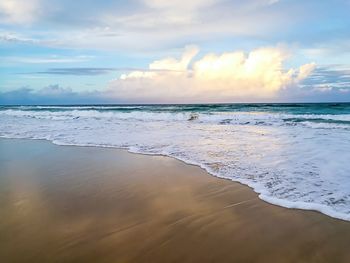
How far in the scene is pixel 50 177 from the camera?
5398 millimetres

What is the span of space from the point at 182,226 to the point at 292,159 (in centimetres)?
406

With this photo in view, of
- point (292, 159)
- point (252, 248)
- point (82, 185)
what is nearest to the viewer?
point (252, 248)

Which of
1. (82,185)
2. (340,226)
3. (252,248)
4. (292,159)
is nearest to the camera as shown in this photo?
(252,248)

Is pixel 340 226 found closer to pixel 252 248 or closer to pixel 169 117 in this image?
pixel 252 248

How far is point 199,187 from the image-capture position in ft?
15.5

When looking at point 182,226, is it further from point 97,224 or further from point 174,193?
point 174,193

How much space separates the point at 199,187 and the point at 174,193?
1.55 feet

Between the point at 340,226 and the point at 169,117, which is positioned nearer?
the point at 340,226

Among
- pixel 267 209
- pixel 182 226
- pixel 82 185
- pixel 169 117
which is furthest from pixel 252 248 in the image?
pixel 169 117

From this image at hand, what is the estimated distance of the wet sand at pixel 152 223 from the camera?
106 inches

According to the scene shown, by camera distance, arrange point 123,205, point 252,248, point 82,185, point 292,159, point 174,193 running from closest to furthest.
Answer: point 252,248 → point 123,205 → point 174,193 → point 82,185 → point 292,159

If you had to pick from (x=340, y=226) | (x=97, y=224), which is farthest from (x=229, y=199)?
(x=97, y=224)

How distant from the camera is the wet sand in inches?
106

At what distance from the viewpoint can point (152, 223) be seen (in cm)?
336
